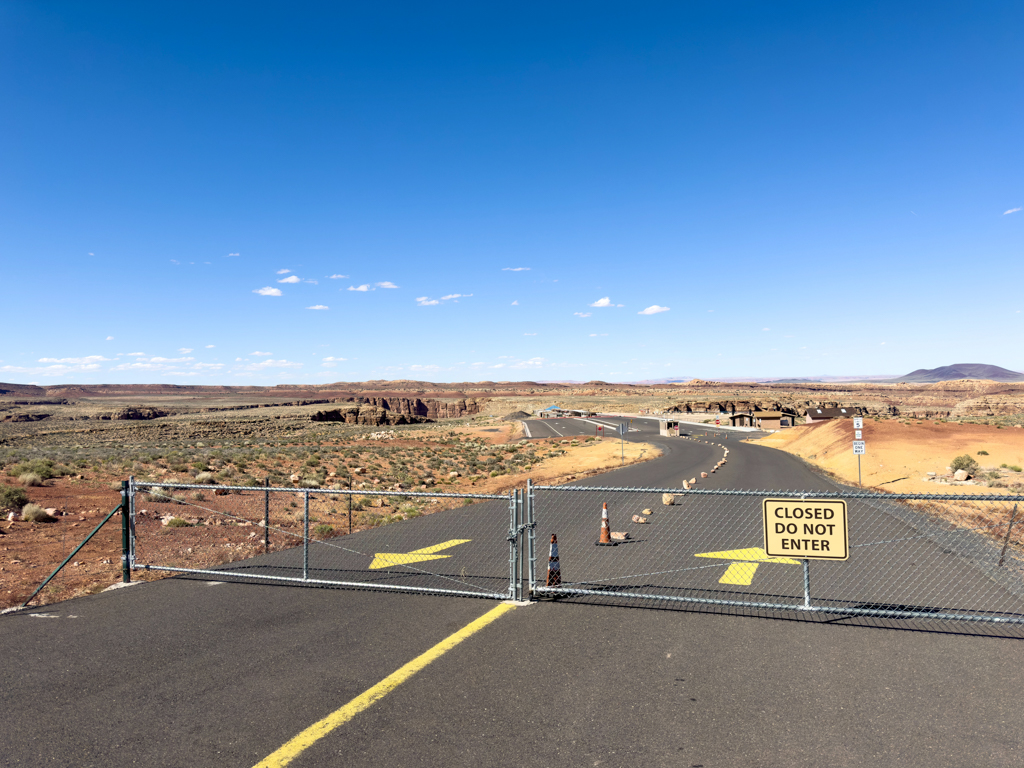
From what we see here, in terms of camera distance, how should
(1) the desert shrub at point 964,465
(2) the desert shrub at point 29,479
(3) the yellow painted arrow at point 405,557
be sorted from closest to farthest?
1. (3) the yellow painted arrow at point 405,557
2. (2) the desert shrub at point 29,479
3. (1) the desert shrub at point 964,465

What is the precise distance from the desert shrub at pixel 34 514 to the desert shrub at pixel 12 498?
93cm

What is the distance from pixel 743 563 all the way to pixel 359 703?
25.7ft

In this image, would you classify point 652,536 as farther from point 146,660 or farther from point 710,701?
point 146,660

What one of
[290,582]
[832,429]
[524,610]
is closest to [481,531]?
[290,582]

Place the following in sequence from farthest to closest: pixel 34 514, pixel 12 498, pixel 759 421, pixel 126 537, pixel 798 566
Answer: pixel 759 421, pixel 12 498, pixel 34 514, pixel 798 566, pixel 126 537

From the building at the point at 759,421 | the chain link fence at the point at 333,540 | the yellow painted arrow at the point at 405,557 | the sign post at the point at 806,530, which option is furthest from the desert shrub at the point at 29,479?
the building at the point at 759,421

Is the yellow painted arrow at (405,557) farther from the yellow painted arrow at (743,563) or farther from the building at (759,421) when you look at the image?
the building at (759,421)

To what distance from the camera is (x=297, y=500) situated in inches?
826

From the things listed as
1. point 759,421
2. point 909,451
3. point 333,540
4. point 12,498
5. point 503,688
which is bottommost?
point 759,421

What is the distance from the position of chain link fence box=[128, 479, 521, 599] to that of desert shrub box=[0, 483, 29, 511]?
9.12 feet

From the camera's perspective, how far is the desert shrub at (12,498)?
52.5 ft

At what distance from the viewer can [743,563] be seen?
10.9 metres

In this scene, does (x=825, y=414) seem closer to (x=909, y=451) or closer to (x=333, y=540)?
(x=909, y=451)

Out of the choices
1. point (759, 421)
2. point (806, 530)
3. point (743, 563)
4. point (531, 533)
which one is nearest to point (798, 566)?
point (743, 563)
